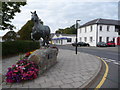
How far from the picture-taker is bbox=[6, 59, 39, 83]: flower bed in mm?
4216

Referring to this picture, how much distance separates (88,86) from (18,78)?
2.87m

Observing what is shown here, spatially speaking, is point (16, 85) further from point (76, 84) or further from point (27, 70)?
point (76, 84)

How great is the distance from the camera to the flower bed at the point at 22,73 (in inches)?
166

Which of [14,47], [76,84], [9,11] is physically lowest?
[76,84]

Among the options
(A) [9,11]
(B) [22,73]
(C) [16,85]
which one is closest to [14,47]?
(A) [9,11]

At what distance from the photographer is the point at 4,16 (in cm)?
1067

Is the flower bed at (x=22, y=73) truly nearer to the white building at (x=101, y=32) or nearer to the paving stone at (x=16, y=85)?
the paving stone at (x=16, y=85)

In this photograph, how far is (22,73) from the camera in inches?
171

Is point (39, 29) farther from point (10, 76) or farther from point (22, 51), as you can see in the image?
point (22, 51)

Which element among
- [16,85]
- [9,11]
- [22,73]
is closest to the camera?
[16,85]

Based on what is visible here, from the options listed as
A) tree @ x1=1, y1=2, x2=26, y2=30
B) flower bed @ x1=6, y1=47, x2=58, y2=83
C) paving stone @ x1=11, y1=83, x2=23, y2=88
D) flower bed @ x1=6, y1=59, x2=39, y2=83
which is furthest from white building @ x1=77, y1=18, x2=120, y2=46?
paving stone @ x1=11, y1=83, x2=23, y2=88

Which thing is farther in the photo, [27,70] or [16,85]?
[27,70]

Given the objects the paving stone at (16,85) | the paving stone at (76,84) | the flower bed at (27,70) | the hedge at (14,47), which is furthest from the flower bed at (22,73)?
the hedge at (14,47)

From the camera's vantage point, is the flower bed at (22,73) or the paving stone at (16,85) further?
the flower bed at (22,73)
